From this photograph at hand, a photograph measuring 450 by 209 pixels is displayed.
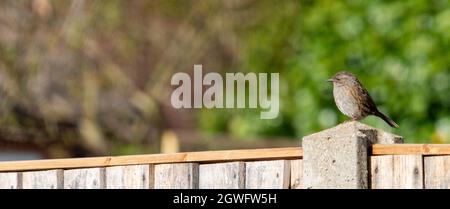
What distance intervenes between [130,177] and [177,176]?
0.26 m

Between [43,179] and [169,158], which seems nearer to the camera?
[169,158]

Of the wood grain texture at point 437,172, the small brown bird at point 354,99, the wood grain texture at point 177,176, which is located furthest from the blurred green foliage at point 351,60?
the wood grain texture at point 437,172

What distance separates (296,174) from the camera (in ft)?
14.8

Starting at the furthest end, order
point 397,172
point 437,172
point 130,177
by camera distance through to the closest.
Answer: point 130,177 → point 397,172 → point 437,172

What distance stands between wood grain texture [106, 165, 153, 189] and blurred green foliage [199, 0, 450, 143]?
453cm

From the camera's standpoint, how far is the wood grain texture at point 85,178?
5.02m

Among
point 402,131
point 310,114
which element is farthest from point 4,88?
point 402,131

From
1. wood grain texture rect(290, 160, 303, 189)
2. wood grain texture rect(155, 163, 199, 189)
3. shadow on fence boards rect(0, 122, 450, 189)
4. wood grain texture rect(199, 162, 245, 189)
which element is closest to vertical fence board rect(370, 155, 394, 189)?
shadow on fence boards rect(0, 122, 450, 189)

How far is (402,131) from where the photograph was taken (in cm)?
1081

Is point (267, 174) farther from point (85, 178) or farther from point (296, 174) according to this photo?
point (85, 178)

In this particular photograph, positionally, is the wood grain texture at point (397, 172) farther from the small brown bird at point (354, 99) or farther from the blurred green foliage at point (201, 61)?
the blurred green foliage at point (201, 61)

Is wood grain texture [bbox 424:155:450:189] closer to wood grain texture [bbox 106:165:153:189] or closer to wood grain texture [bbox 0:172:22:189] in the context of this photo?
wood grain texture [bbox 106:165:153:189]

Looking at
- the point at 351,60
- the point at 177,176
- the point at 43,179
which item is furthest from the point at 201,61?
the point at 177,176

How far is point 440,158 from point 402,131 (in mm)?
6829
